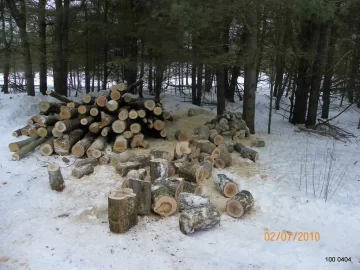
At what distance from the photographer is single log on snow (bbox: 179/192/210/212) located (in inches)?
174

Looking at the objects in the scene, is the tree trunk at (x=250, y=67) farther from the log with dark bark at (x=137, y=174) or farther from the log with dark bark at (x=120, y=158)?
the log with dark bark at (x=137, y=174)

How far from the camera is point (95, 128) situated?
7016 mm

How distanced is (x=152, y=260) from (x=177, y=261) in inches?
11.4

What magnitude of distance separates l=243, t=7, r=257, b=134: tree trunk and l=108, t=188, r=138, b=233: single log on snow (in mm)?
5612

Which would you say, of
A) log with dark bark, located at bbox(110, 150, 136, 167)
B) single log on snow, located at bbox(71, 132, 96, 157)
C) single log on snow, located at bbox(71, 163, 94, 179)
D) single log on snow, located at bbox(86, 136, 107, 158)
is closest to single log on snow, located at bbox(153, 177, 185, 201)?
log with dark bark, located at bbox(110, 150, 136, 167)

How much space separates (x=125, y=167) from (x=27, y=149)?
2.47 m

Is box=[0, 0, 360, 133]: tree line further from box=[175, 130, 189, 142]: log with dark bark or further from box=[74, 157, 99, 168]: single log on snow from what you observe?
box=[74, 157, 99, 168]: single log on snow

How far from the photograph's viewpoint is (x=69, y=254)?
3426 millimetres

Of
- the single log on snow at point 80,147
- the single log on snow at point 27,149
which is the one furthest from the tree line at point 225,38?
the single log on snow at point 27,149

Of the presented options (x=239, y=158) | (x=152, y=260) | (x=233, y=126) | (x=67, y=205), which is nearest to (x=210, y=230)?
(x=152, y=260)

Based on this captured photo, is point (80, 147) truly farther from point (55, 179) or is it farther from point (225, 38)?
point (225, 38)

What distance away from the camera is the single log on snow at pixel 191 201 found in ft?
14.5

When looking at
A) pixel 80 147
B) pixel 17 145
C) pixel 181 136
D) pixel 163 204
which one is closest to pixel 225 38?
pixel 181 136

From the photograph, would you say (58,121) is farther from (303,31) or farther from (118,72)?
(118,72)
